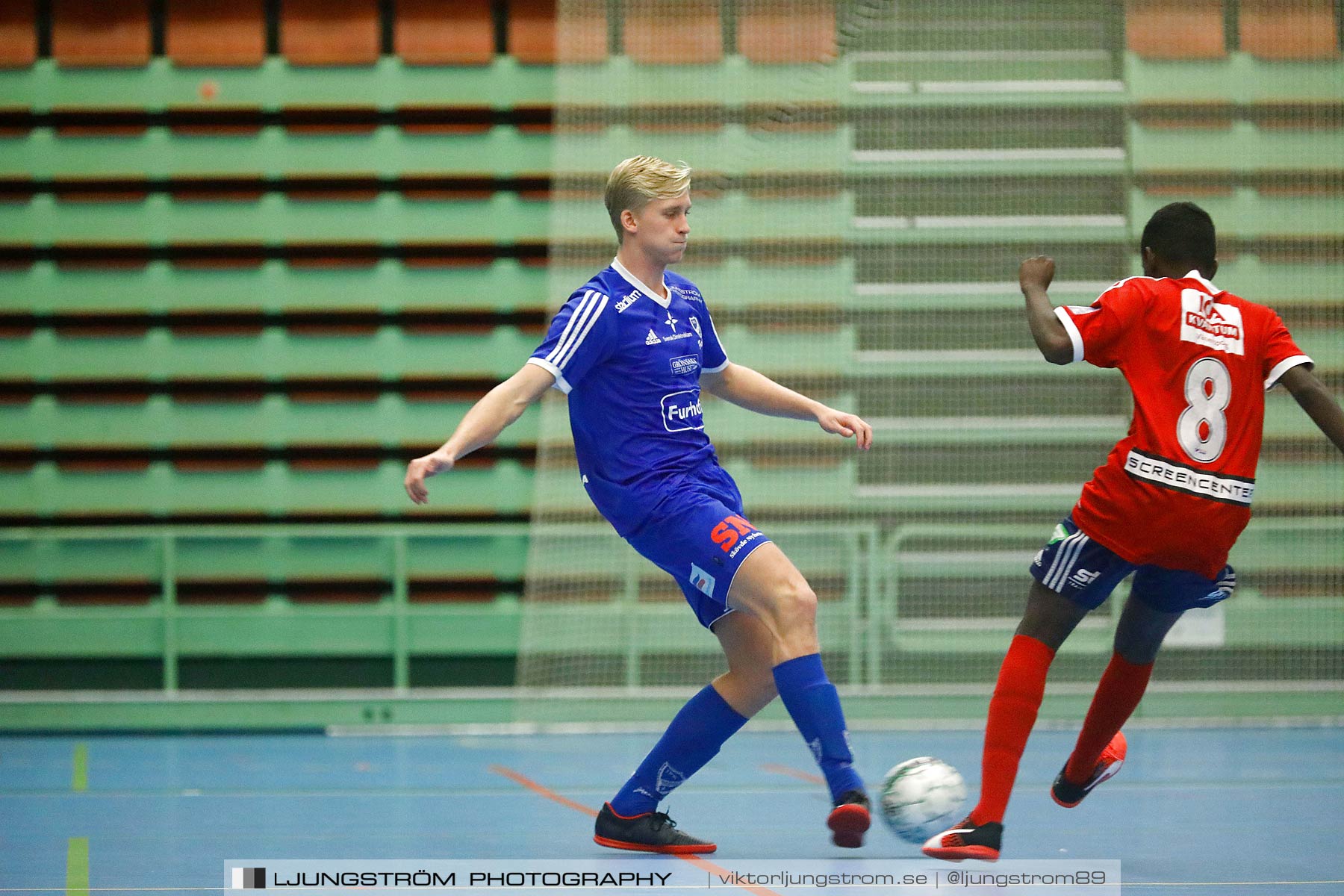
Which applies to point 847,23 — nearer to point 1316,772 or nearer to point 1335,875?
point 1316,772

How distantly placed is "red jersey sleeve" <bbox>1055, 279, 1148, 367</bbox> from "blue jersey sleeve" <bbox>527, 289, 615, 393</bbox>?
1.01 meters

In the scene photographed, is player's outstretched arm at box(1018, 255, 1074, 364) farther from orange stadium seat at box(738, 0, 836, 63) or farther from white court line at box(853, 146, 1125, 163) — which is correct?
orange stadium seat at box(738, 0, 836, 63)

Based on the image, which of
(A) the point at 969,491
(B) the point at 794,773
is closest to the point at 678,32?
(A) the point at 969,491

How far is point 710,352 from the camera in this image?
3.58 m

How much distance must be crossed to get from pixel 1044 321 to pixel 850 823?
1138 mm

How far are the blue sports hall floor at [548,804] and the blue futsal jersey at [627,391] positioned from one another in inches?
36.1

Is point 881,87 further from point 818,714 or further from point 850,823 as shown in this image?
point 850,823

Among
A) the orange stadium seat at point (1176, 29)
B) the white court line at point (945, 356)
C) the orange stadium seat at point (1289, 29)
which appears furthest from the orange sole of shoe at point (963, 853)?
the orange stadium seat at point (1289, 29)

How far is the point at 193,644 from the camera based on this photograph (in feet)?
24.0

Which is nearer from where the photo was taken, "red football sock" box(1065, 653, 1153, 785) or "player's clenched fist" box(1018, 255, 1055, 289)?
"player's clenched fist" box(1018, 255, 1055, 289)

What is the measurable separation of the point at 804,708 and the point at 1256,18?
5623 mm

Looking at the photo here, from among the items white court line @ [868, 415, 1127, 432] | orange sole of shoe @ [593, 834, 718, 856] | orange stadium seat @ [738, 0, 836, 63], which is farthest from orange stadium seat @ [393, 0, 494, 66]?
orange sole of shoe @ [593, 834, 718, 856]

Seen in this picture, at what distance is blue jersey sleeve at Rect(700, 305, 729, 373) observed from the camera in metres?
3.54

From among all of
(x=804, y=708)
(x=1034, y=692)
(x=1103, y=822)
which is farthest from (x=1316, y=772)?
(x=804, y=708)
